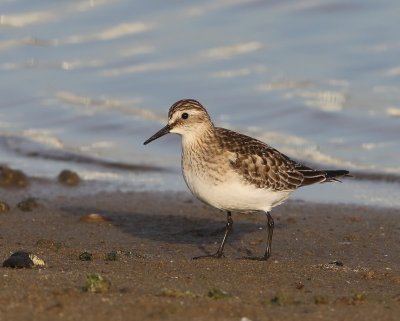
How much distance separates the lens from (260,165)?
8680 mm

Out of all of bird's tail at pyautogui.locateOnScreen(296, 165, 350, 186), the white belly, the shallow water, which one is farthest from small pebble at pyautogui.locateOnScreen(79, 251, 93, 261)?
the shallow water

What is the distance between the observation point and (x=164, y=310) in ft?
19.5

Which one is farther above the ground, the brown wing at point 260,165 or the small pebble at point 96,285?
the brown wing at point 260,165

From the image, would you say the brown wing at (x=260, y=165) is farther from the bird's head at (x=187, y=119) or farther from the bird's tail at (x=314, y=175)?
the bird's head at (x=187, y=119)

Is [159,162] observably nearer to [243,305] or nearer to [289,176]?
[289,176]

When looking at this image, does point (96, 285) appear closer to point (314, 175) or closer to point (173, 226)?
point (314, 175)

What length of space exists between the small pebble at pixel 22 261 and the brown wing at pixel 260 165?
5.97 ft

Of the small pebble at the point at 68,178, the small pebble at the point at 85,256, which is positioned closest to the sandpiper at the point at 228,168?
the small pebble at the point at 85,256

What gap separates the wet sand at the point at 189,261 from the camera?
6.06 metres

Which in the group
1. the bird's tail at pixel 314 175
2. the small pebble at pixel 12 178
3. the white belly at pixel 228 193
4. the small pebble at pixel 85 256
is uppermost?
the bird's tail at pixel 314 175

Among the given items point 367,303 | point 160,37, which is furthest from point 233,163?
point 160,37

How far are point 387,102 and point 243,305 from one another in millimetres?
8210

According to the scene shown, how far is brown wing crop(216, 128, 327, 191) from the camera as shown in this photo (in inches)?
338

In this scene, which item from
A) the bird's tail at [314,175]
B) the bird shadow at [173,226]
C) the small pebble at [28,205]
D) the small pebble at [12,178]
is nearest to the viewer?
the bird's tail at [314,175]
